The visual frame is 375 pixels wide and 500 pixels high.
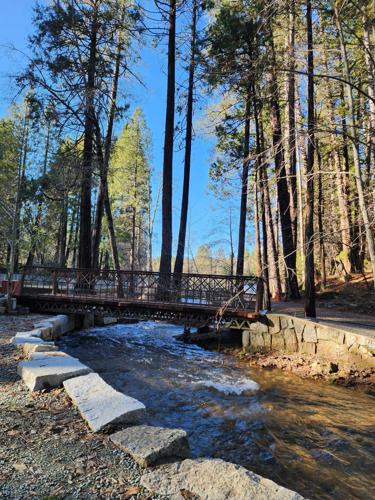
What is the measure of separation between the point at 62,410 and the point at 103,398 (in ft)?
1.28

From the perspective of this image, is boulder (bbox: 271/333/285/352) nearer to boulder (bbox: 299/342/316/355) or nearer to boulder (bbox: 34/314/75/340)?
boulder (bbox: 299/342/316/355)

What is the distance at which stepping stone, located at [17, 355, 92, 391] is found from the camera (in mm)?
3797

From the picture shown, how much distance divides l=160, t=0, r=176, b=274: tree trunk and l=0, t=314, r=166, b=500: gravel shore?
8828 mm

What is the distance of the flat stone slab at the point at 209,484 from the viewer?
208 centimetres

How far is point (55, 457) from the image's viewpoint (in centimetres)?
244

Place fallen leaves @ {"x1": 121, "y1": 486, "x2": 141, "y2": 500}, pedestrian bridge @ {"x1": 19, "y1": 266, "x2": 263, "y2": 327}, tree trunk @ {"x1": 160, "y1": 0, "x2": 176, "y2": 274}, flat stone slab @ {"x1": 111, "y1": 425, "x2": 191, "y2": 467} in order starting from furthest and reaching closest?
tree trunk @ {"x1": 160, "y1": 0, "x2": 176, "y2": 274}
pedestrian bridge @ {"x1": 19, "y1": 266, "x2": 263, "y2": 327}
flat stone slab @ {"x1": 111, "y1": 425, "x2": 191, "y2": 467}
fallen leaves @ {"x1": 121, "y1": 486, "x2": 141, "y2": 500}

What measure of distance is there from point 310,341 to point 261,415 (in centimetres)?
323

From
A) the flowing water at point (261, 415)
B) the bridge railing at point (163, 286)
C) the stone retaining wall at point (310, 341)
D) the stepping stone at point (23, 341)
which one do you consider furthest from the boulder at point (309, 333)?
the stepping stone at point (23, 341)

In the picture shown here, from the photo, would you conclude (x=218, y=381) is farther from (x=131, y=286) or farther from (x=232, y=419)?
(x=131, y=286)

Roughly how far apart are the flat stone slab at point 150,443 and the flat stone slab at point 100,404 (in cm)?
19

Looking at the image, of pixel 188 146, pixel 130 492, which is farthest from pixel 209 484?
pixel 188 146

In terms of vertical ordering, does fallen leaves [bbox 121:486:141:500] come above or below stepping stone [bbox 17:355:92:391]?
below

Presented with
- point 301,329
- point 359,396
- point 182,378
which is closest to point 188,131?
point 301,329

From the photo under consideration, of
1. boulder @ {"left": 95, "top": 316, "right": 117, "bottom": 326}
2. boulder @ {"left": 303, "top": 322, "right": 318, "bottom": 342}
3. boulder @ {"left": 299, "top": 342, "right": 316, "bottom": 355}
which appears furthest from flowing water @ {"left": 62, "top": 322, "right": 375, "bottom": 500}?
boulder @ {"left": 95, "top": 316, "right": 117, "bottom": 326}
